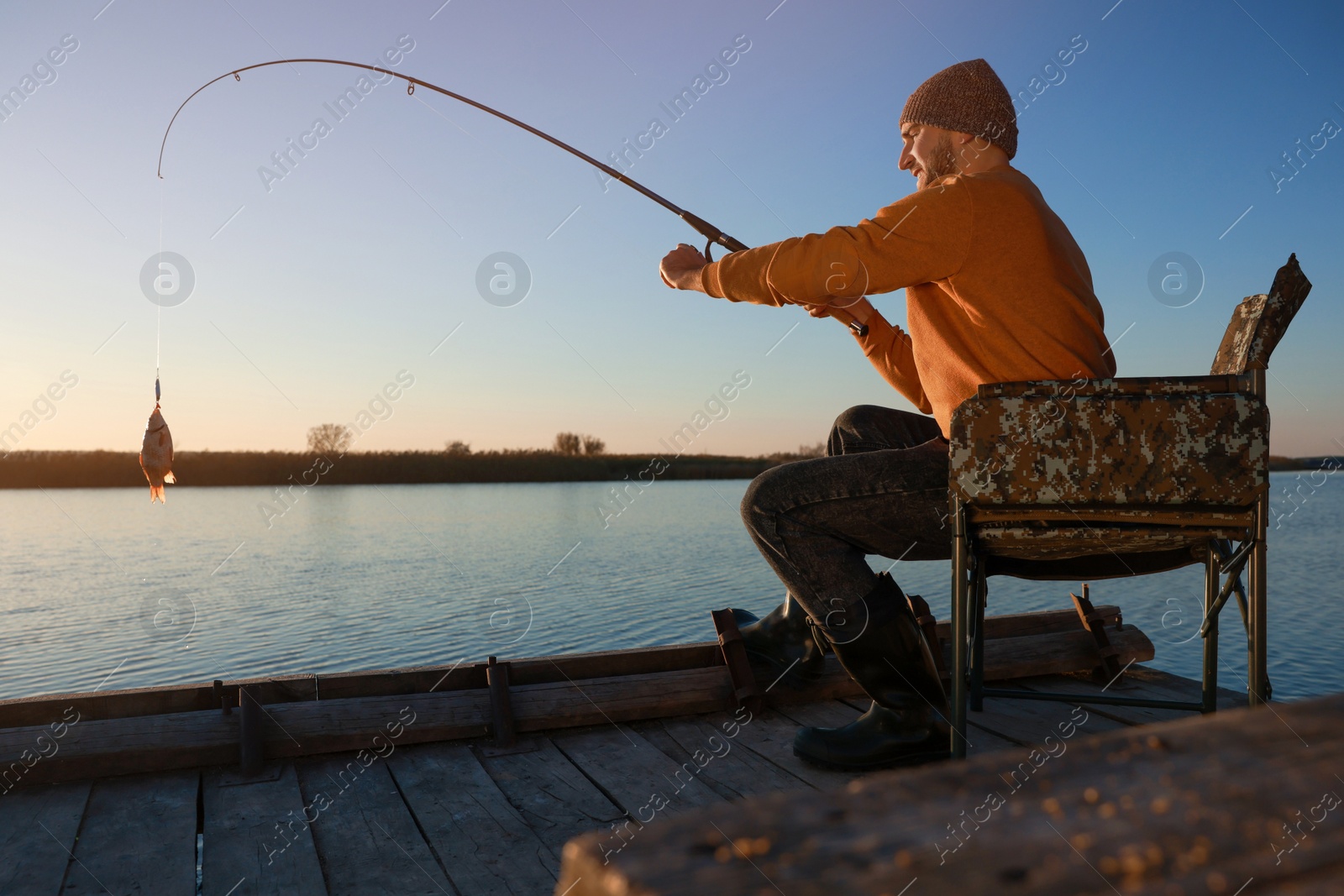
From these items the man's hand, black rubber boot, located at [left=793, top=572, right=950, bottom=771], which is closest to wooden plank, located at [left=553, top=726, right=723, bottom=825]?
black rubber boot, located at [left=793, top=572, right=950, bottom=771]

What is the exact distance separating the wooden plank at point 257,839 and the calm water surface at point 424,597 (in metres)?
2.08

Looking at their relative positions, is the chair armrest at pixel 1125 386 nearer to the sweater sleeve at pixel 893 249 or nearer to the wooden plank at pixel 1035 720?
the sweater sleeve at pixel 893 249

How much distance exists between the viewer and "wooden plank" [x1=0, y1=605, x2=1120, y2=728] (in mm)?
2379

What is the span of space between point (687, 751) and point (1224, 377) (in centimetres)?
156

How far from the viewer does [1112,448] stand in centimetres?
182

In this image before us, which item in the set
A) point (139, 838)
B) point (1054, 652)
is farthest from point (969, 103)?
point (139, 838)

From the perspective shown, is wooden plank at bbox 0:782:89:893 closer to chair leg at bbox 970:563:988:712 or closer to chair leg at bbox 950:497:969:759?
chair leg at bbox 950:497:969:759

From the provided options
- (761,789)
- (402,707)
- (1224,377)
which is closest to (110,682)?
(402,707)

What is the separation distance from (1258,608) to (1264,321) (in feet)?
1.91

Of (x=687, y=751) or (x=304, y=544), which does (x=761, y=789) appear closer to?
(x=687, y=751)

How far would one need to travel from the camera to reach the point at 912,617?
238 centimetres

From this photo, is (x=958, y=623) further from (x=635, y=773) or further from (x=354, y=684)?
(x=354, y=684)

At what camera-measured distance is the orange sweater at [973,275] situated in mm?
2068

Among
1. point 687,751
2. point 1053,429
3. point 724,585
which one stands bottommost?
point 724,585
